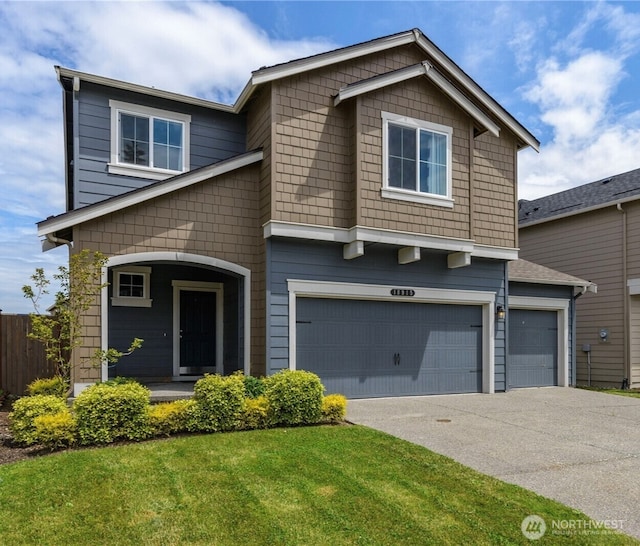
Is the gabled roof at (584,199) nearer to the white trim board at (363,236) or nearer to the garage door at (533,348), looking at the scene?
the garage door at (533,348)

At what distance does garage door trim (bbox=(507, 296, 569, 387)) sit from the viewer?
1244 centimetres

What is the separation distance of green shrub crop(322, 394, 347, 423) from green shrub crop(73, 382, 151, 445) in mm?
2451

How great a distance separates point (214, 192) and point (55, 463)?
212 inches

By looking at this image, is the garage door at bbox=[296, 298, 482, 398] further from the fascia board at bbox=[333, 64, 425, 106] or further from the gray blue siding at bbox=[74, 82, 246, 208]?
the gray blue siding at bbox=[74, 82, 246, 208]

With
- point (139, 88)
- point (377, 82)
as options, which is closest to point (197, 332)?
point (139, 88)

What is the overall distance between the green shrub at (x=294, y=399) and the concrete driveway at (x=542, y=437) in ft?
2.99

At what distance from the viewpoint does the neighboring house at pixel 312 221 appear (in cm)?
891

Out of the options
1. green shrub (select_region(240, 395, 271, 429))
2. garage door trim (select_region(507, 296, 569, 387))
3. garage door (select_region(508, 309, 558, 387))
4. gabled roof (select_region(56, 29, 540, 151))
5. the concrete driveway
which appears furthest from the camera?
garage door trim (select_region(507, 296, 569, 387))

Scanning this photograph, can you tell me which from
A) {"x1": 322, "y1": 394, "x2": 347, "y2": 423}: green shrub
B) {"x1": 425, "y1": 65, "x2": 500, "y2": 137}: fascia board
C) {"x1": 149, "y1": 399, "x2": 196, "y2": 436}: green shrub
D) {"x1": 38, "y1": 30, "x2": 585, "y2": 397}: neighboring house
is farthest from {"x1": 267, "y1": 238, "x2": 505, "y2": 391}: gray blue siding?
{"x1": 425, "y1": 65, "x2": 500, "y2": 137}: fascia board

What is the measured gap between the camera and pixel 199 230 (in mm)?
8984

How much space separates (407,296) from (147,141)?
6282 millimetres

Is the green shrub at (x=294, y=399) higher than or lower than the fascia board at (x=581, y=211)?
lower

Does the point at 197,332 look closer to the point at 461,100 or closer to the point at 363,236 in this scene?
the point at 363,236

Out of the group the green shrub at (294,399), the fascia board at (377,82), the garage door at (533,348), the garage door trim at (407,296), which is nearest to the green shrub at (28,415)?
the green shrub at (294,399)
